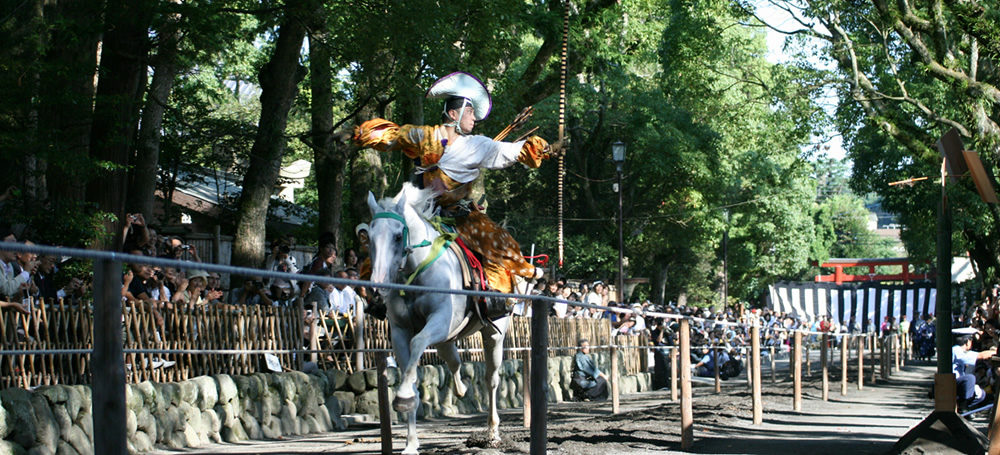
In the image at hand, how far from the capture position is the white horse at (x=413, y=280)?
8.47 m

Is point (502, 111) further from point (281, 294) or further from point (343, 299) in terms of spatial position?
point (281, 294)

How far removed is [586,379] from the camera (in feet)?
67.6

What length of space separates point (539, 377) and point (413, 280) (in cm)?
346

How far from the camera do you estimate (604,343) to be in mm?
22656

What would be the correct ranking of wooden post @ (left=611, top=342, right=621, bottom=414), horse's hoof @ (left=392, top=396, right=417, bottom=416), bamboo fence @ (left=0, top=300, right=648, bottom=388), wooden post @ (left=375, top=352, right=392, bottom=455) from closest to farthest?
horse's hoof @ (left=392, top=396, right=417, bottom=416)
wooden post @ (left=375, top=352, right=392, bottom=455)
bamboo fence @ (left=0, top=300, right=648, bottom=388)
wooden post @ (left=611, top=342, right=621, bottom=414)

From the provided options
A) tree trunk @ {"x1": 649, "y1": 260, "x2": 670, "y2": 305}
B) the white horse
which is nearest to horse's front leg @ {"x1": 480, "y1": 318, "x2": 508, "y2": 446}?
the white horse

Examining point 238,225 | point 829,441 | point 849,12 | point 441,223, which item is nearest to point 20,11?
point 238,225

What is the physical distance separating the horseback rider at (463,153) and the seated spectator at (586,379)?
10342 millimetres

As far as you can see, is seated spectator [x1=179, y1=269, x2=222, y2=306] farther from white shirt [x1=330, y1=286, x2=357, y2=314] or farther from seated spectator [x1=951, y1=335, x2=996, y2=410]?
seated spectator [x1=951, y1=335, x2=996, y2=410]

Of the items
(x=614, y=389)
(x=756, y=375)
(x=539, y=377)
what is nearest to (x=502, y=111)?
(x=614, y=389)

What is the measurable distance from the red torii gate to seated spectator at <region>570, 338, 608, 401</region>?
57.2m

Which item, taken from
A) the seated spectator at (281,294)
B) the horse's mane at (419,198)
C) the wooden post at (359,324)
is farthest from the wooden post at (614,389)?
the horse's mane at (419,198)

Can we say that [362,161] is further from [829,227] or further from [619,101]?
[829,227]

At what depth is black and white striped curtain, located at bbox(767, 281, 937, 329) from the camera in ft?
172
